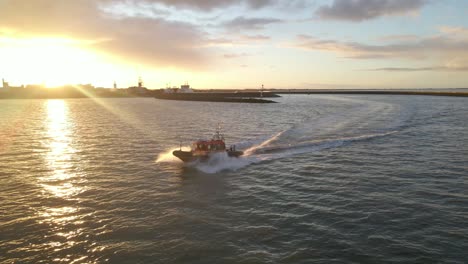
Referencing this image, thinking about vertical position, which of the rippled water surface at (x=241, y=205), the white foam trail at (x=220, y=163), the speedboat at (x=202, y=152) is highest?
the speedboat at (x=202, y=152)

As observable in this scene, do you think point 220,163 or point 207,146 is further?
point 207,146

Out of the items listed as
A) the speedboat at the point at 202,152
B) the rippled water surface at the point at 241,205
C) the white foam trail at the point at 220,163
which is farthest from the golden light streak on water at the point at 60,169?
the white foam trail at the point at 220,163

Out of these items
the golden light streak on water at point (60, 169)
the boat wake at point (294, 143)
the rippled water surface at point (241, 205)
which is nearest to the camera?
the rippled water surface at point (241, 205)

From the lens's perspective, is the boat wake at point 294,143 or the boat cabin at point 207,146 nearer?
the boat wake at point 294,143

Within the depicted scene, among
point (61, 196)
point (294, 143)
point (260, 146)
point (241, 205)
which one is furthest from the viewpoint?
point (294, 143)

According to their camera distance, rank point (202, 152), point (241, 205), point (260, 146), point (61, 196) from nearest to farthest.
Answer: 1. point (241, 205)
2. point (61, 196)
3. point (202, 152)
4. point (260, 146)

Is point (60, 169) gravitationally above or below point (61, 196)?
above

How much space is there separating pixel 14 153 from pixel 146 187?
27.0 m

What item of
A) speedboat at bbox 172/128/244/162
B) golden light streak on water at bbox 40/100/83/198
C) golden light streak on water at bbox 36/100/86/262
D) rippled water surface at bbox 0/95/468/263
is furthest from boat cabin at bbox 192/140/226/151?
golden light streak on water at bbox 40/100/83/198

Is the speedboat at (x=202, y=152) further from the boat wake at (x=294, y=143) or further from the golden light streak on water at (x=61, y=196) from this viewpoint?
the golden light streak on water at (x=61, y=196)

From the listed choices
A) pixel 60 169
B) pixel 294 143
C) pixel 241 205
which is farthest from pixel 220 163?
pixel 60 169

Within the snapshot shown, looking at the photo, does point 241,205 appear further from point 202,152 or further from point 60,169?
point 60,169

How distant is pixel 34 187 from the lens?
29.8m

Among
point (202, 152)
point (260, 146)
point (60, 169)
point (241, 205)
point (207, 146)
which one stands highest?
point (207, 146)
